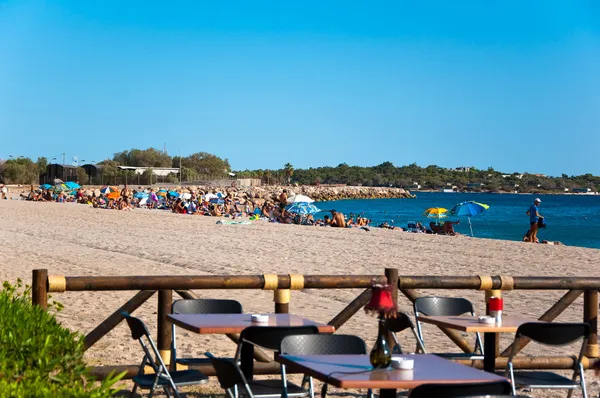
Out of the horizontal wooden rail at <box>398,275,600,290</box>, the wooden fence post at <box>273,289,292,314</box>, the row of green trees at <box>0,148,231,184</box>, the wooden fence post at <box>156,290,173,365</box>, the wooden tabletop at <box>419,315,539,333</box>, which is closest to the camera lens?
the wooden tabletop at <box>419,315,539,333</box>

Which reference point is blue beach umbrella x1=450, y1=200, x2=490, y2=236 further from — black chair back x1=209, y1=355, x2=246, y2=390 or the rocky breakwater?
the rocky breakwater

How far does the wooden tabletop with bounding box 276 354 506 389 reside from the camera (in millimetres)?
4023

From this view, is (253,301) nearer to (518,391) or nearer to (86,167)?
(518,391)

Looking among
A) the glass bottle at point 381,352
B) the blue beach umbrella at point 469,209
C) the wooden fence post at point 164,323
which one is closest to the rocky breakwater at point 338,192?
the blue beach umbrella at point 469,209

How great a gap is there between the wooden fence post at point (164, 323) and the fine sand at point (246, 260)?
40.6 inches

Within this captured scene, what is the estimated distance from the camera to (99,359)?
7.83 m

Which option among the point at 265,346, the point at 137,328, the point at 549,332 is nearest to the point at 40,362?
the point at 137,328

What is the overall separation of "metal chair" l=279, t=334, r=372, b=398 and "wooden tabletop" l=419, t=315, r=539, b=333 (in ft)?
3.21

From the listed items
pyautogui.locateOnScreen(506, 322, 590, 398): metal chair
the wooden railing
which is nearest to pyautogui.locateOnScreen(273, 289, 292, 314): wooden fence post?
the wooden railing

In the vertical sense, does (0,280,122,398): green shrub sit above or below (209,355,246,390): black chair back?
above

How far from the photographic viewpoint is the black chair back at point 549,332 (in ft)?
17.7

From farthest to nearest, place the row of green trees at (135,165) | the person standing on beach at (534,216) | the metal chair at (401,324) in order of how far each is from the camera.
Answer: the row of green trees at (135,165) < the person standing on beach at (534,216) < the metal chair at (401,324)

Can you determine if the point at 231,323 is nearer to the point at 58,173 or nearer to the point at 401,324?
the point at 401,324

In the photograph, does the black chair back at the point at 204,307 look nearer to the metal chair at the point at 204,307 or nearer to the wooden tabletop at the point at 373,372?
the metal chair at the point at 204,307
